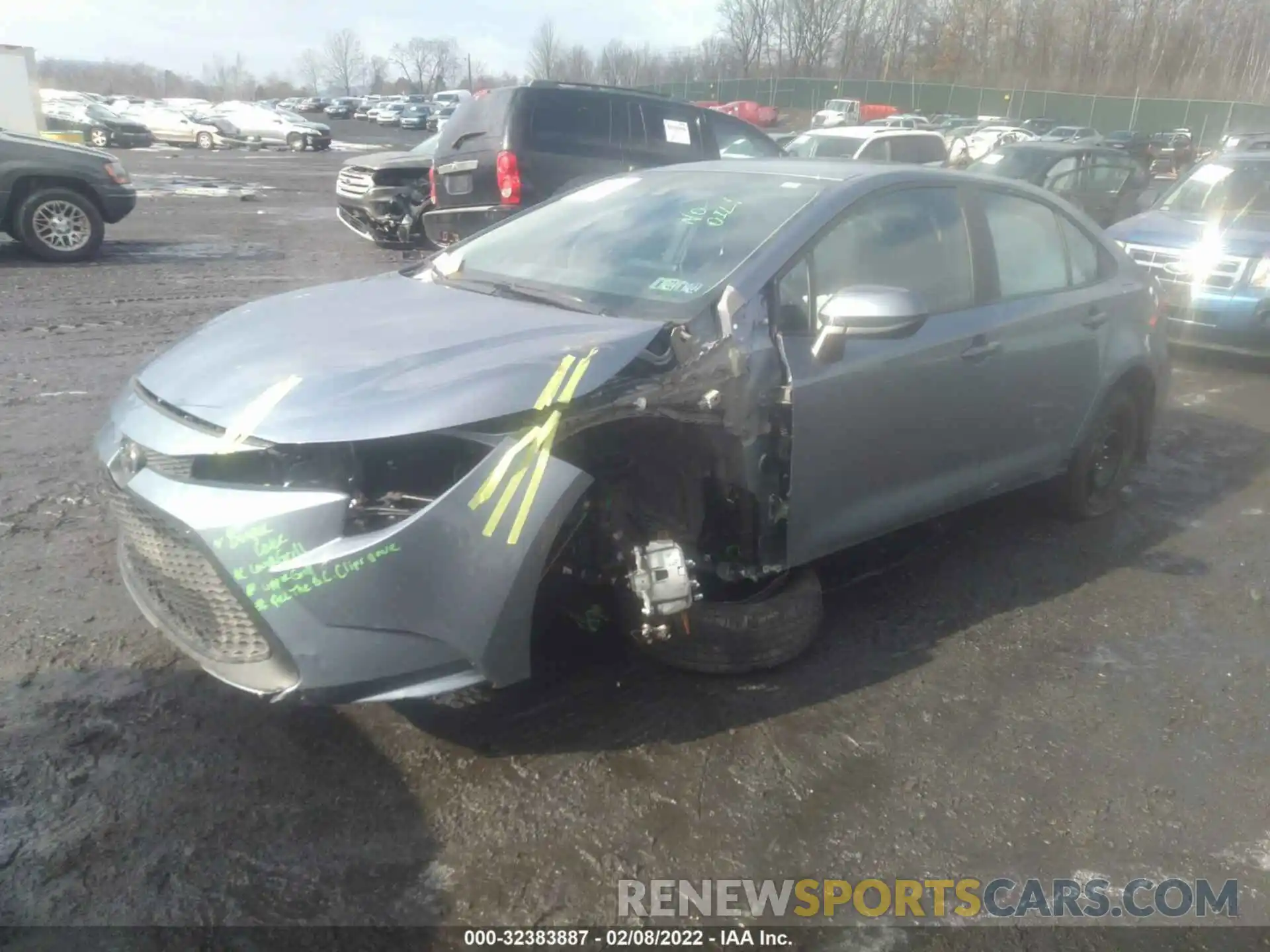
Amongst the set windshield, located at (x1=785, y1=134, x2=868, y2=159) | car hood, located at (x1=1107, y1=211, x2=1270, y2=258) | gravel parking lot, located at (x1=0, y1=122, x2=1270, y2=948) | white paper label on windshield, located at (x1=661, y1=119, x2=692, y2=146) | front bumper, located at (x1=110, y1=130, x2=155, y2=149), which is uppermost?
white paper label on windshield, located at (x1=661, y1=119, x2=692, y2=146)

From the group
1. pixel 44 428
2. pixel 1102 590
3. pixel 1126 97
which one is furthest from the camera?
pixel 1126 97

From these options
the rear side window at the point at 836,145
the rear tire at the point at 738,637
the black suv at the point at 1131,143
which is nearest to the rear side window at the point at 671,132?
the rear side window at the point at 836,145

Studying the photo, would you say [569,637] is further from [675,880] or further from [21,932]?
[21,932]

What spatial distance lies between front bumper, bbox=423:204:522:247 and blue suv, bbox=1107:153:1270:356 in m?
5.63

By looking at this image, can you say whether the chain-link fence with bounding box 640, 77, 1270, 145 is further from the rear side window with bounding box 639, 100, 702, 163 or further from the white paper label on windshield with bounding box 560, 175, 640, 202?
the white paper label on windshield with bounding box 560, 175, 640, 202

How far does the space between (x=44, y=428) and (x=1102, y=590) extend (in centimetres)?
551

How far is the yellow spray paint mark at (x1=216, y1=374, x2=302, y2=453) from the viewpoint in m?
2.67

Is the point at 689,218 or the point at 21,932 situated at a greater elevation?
the point at 689,218

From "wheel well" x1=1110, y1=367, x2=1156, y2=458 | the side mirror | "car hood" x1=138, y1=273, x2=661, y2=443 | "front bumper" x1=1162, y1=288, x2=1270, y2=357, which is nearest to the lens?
"car hood" x1=138, y1=273, x2=661, y2=443

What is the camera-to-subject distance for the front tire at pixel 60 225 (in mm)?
10945

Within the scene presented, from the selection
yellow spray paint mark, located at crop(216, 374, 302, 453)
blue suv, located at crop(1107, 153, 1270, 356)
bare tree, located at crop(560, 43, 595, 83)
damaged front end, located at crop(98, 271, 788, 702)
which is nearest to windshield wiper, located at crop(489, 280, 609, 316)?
damaged front end, located at crop(98, 271, 788, 702)

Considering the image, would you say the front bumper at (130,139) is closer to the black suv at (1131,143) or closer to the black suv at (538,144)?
the black suv at (538,144)

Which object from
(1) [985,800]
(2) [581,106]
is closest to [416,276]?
(1) [985,800]

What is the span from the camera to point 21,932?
233 cm
